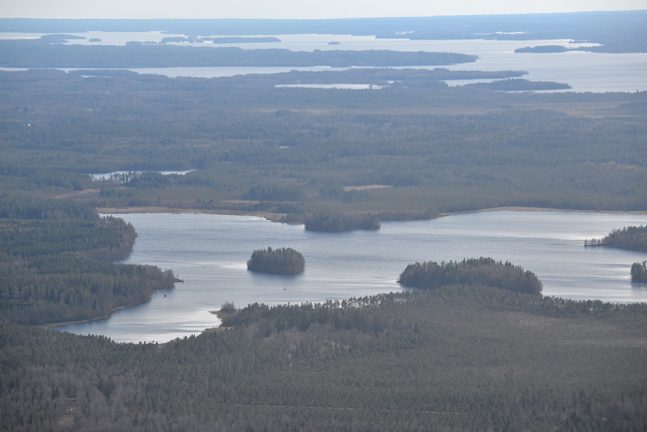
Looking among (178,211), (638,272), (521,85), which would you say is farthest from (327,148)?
(521,85)

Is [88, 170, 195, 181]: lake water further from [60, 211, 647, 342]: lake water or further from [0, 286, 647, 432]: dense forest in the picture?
[0, 286, 647, 432]: dense forest

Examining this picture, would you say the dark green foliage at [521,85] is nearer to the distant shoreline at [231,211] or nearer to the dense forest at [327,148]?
the dense forest at [327,148]

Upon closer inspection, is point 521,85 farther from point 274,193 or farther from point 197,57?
point 274,193

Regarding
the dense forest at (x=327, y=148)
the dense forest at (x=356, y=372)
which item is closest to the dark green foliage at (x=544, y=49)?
the dense forest at (x=327, y=148)

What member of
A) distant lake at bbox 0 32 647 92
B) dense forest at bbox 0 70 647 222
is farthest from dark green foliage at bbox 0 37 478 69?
dense forest at bbox 0 70 647 222

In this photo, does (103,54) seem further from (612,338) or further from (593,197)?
(612,338)
